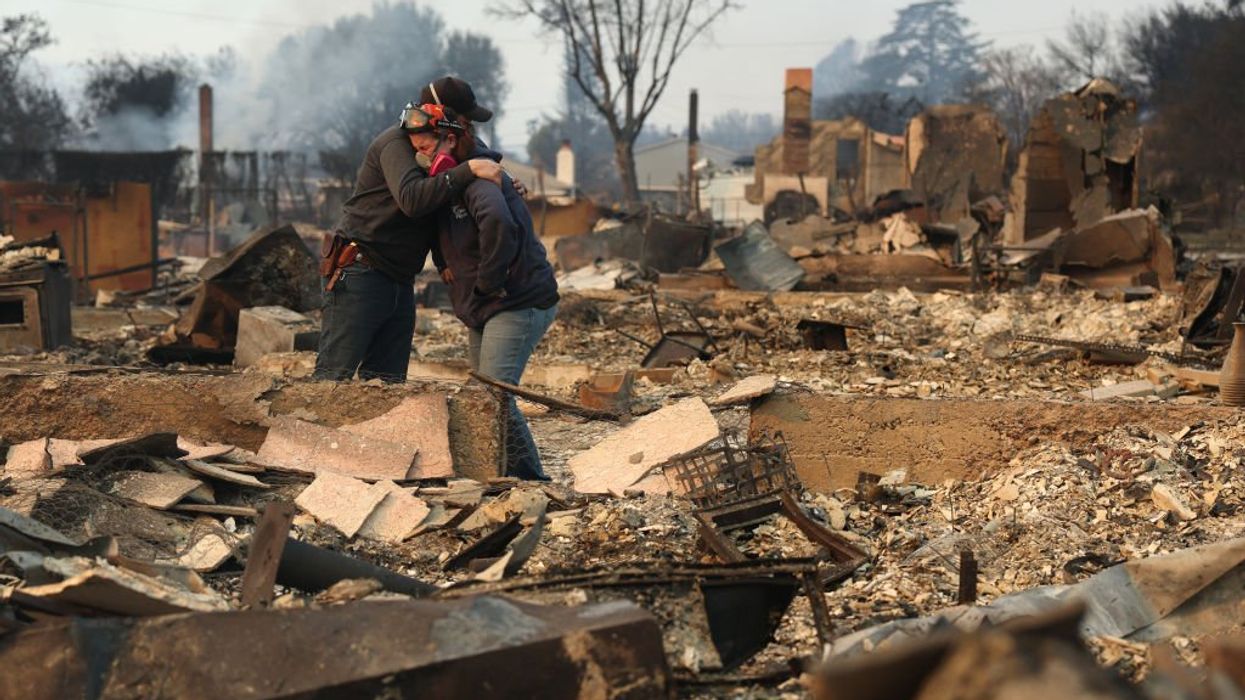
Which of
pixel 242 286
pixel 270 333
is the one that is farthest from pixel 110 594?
pixel 242 286

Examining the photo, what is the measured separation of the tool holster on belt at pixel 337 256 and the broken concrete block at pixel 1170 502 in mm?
3392

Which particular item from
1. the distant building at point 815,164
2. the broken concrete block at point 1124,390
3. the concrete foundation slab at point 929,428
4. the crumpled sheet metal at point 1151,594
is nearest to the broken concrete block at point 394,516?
the concrete foundation slab at point 929,428

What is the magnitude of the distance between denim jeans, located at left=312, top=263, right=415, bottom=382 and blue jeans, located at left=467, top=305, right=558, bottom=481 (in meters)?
0.41

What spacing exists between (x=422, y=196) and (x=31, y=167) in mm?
26046

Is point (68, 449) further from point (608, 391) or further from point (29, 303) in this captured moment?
point (29, 303)

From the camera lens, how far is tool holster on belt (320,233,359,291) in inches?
247

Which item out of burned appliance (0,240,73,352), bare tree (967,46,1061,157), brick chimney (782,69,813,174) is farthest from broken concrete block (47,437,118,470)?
bare tree (967,46,1061,157)

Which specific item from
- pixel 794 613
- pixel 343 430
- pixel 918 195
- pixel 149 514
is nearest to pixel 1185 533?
pixel 794 613

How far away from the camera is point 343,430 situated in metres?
5.79

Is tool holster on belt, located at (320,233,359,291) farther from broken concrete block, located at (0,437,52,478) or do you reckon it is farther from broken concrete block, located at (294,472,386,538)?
broken concrete block, located at (0,437,52,478)

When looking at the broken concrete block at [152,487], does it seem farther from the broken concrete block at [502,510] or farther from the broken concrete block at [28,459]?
the broken concrete block at [502,510]

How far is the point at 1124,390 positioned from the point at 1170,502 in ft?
10.9

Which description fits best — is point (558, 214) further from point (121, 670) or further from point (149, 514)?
point (121, 670)

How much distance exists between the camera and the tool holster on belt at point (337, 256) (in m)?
6.28
